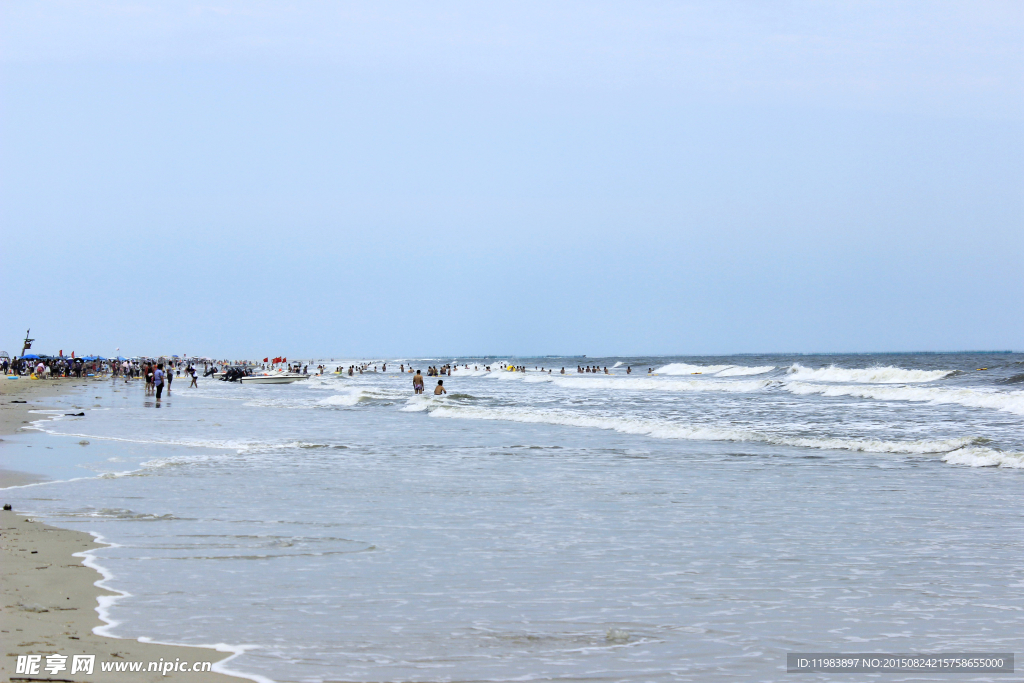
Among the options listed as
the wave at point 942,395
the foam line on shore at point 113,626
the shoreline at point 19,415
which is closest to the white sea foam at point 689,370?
the wave at point 942,395

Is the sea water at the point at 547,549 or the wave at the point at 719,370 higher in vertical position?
the wave at the point at 719,370

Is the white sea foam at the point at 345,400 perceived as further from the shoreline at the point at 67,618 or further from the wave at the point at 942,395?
the shoreline at the point at 67,618

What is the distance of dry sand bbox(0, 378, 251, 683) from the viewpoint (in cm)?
481

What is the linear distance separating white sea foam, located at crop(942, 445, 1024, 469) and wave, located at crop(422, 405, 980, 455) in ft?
3.76

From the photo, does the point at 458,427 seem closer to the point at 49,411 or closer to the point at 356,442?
the point at 356,442

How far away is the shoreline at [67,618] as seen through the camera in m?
4.84

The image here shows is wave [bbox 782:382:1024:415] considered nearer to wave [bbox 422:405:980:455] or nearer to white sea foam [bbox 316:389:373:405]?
wave [bbox 422:405:980:455]

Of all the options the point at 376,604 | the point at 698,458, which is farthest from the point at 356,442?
the point at 376,604

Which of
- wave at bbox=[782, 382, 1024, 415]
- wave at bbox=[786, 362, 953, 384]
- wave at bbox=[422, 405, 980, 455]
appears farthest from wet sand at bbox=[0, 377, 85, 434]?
wave at bbox=[786, 362, 953, 384]

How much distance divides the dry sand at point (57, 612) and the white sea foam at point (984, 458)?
15301 millimetres

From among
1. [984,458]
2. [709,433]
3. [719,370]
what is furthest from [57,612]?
[719,370]

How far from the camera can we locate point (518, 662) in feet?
17.2

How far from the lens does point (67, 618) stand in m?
5.74

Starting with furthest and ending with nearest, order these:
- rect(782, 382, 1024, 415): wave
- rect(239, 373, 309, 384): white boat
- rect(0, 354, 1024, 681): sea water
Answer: rect(239, 373, 309, 384): white boat < rect(782, 382, 1024, 415): wave < rect(0, 354, 1024, 681): sea water
